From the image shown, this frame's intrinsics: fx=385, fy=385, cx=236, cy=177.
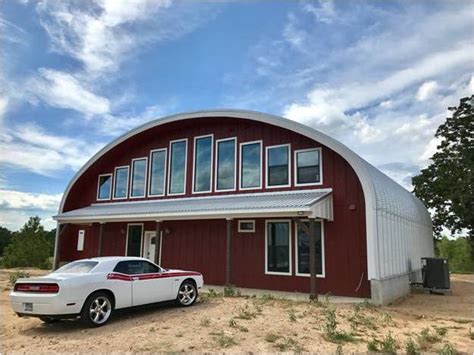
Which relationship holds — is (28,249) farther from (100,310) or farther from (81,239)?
(100,310)

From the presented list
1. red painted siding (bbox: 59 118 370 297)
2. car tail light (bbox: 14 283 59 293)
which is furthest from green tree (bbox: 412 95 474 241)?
car tail light (bbox: 14 283 59 293)

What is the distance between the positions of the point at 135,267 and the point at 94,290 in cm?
125

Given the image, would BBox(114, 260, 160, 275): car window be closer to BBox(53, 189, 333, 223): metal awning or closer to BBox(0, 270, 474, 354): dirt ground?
BBox(0, 270, 474, 354): dirt ground

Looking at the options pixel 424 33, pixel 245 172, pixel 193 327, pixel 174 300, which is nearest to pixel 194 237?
pixel 245 172

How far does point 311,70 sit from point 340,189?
4.19 m

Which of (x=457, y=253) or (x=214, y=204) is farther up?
(x=214, y=204)

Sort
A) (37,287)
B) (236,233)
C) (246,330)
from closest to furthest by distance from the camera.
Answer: (246,330) → (37,287) → (236,233)

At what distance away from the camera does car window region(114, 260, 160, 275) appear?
27.6 ft

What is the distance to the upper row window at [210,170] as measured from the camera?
13.9 m

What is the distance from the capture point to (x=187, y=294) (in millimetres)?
9812

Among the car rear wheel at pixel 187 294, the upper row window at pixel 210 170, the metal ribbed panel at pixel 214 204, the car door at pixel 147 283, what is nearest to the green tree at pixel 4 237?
the metal ribbed panel at pixel 214 204

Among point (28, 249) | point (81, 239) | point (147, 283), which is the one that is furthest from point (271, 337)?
point (28, 249)

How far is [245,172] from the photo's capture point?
15.1 m

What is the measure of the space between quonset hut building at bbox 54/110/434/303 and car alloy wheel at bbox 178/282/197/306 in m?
2.95
